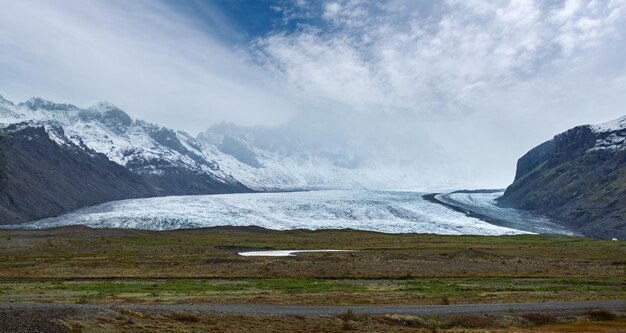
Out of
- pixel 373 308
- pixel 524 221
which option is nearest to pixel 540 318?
pixel 373 308

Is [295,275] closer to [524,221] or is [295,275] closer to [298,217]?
[298,217]

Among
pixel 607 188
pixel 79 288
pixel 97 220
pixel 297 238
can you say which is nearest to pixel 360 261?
pixel 79 288

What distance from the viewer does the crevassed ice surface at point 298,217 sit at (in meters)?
124

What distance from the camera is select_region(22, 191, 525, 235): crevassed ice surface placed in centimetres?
12400

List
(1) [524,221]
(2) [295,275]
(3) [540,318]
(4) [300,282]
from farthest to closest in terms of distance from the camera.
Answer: (1) [524,221], (2) [295,275], (4) [300,282], (3) [540,318]

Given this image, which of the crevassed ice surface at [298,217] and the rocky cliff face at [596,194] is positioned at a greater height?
the rocky cliff face at [596,194]

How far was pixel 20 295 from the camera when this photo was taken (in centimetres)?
3338

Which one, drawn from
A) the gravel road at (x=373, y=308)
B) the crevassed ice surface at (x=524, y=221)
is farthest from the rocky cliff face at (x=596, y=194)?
the gravel road at (x=373, y=308)

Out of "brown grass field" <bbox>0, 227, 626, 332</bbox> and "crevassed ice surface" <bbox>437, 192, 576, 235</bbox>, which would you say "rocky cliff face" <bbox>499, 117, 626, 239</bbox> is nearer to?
"crevassed ice surface" <bbox>437, 192, 576, 235</bbox>

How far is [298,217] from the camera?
467 ft

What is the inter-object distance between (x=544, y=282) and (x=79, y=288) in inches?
1452

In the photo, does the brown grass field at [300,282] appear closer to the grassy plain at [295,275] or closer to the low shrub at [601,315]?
the grassy plain at [295,275]

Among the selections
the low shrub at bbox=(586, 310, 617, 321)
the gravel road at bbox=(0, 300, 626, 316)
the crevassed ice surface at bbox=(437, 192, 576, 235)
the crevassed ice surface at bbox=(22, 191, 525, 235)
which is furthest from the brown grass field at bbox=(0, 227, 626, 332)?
the crevassed ice surface at bbox=(437, 192, 576, 235)

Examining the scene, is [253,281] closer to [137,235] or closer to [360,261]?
[360,261]
